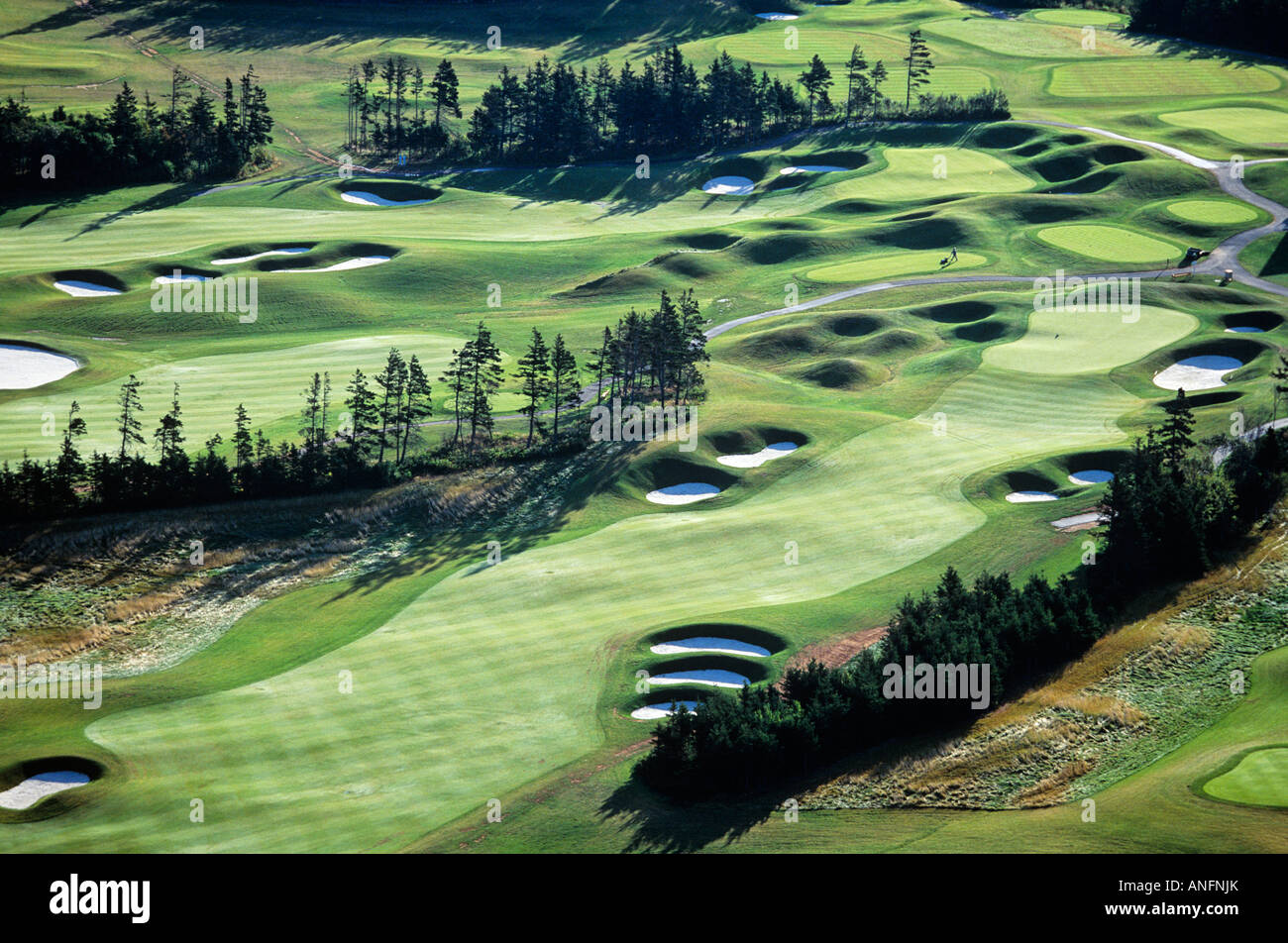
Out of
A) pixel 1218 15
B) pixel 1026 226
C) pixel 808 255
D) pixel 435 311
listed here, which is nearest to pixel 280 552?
pixel 435 311

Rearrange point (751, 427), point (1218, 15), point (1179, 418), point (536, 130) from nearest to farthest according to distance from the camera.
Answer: point (1179, 418)
point (751, 427)
point (536, 130)
point (1218, 15)

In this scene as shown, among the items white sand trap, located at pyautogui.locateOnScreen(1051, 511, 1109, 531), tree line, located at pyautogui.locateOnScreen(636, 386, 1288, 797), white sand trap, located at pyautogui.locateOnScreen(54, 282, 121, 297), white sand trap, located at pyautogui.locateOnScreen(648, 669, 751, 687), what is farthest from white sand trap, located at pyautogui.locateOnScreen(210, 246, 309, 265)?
tree line, located at pyautogui.locateOnScreen(636, 386, 1288, 797)

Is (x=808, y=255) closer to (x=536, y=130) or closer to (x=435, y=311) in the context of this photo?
(x=435, y=311)

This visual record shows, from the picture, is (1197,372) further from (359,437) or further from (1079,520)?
(359,437)

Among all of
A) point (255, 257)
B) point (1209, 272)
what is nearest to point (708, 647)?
point (255, 257)

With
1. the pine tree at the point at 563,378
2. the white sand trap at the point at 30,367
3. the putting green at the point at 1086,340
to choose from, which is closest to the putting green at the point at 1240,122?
the putting green at the point at 1086,340

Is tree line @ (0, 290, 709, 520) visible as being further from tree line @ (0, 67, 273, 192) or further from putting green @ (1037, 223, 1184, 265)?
tree line @ (0, 67, 273, 192)
